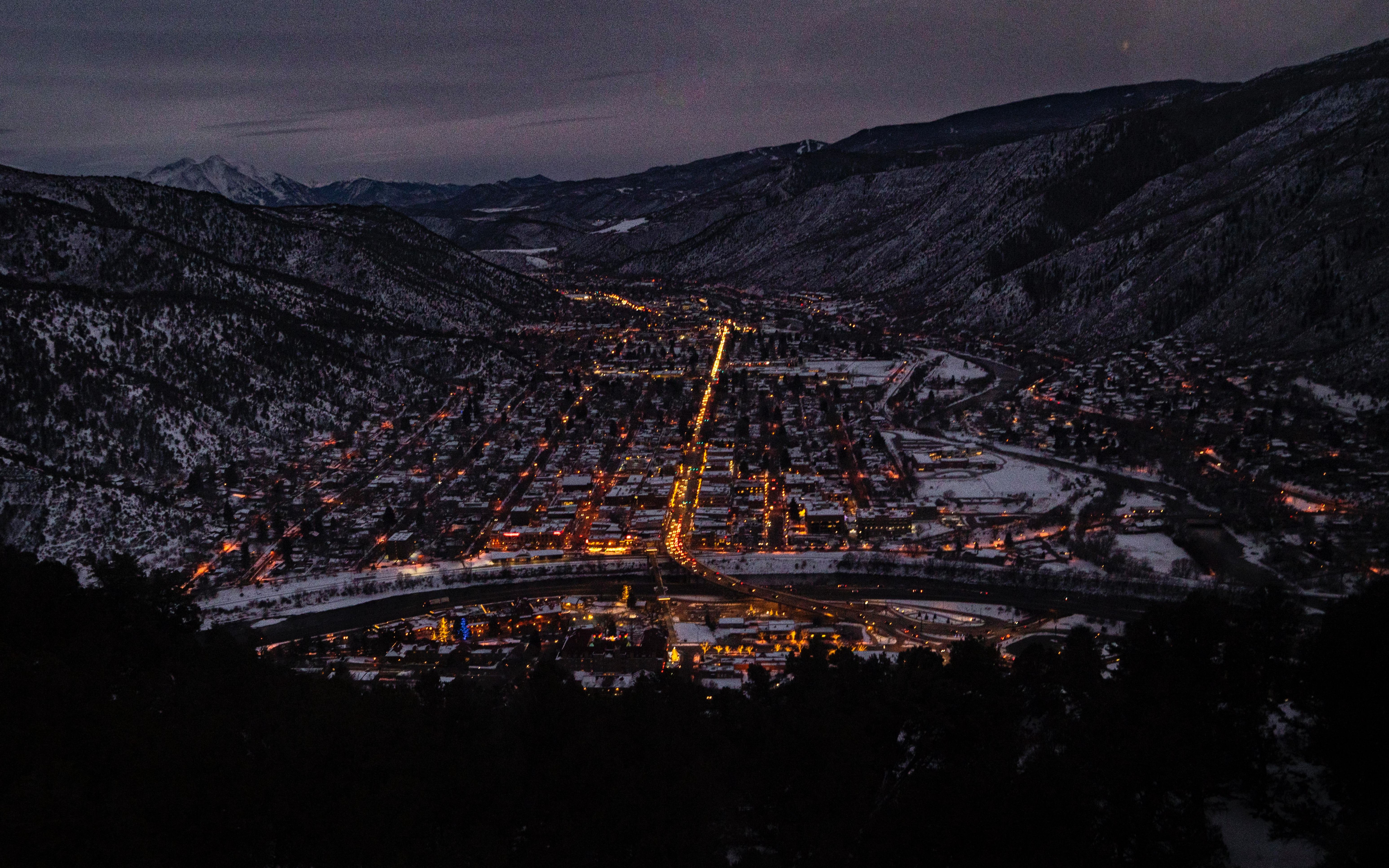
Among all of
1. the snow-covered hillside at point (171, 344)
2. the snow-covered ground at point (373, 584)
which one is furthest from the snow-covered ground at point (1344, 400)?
the snow-covered hillside at point (171, 344)

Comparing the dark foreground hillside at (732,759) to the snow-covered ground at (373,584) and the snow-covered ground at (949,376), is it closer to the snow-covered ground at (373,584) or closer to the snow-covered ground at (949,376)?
the snow-covered ground at (373,584)

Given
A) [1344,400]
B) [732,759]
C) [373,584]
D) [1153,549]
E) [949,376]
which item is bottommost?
[373,584]

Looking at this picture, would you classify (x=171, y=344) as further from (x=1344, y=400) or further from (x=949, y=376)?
(x=1344, y=400)

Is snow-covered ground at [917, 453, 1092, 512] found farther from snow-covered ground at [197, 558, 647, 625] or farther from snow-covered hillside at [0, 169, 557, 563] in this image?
snow-covered hillside at [0, 169, 557, 563]

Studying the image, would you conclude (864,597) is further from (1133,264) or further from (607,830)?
(1133,264)

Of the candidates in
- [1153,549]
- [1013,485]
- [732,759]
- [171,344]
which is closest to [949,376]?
[1013,485]

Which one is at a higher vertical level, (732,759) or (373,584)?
(732,759)

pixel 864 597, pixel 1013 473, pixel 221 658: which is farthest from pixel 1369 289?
pixel 221 658
